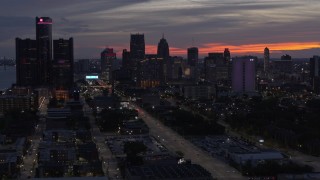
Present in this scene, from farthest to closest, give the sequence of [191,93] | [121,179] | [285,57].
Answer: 1. [285,57]
2. [191,93]
3. [121,179]

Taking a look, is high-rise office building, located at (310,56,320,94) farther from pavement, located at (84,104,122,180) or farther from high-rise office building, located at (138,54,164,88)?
pavement, located at (84,104,122,180)

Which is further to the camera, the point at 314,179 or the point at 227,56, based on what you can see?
the point at 227,56

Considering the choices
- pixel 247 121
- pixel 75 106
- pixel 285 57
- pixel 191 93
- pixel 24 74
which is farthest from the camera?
pixel 285 57

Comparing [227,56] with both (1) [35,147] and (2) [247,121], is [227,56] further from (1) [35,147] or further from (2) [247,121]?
(1) [35,147]

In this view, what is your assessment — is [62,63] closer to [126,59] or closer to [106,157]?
[126,59]

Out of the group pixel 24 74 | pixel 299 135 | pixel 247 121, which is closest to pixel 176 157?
pixel 299 135

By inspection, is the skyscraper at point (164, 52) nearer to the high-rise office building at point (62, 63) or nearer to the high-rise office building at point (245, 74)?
the high-rise office building at point (62, 63)

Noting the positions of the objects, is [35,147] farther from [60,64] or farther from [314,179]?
[60,64]
